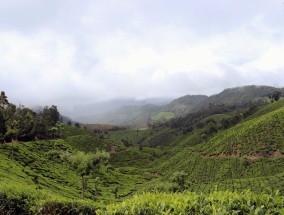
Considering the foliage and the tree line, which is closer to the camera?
the foliage

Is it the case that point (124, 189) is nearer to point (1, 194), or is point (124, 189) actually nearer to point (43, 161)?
point (43, 161)

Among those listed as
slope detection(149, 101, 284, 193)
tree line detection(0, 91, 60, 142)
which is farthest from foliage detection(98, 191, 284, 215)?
slope detection(149, 101, 284, 193)

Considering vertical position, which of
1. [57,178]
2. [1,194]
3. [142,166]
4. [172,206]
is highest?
[172,206]

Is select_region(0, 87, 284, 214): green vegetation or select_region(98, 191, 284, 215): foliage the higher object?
select_region(98, 191, 284, 215): foliage

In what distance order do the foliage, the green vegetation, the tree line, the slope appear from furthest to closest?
1. the slope
2. the tree line
3. the green vegetation
4. the foliage

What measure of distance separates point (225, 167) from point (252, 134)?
2368cm

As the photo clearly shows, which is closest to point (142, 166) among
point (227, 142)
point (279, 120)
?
point (227, 142)

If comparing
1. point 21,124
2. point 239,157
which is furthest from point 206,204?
point 239,157

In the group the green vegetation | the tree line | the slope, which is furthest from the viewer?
the slope

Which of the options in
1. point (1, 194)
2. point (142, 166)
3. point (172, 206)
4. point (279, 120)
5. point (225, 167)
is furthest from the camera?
point (142, 166)

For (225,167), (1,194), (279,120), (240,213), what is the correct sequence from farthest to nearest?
(279,120), (225,167), (1,194), (240,213)

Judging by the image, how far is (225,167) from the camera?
402 feet

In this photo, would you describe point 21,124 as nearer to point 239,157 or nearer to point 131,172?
point 131,172

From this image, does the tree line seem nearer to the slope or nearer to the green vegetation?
the green vegetation
